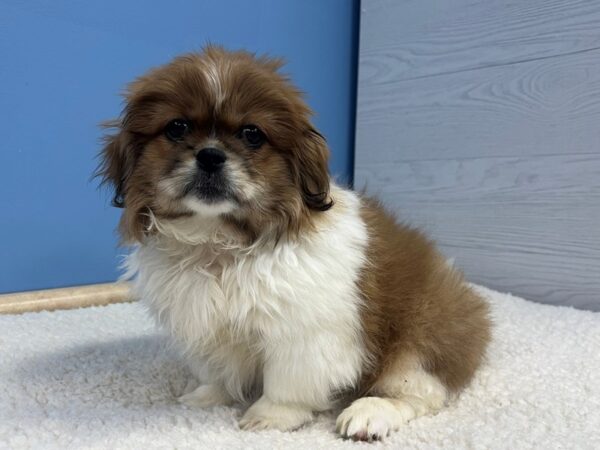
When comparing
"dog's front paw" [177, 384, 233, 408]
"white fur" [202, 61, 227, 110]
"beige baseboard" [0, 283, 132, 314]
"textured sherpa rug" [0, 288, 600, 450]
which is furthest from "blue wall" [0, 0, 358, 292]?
"white fur" [202, 61, 227, 110]

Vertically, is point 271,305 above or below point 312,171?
below

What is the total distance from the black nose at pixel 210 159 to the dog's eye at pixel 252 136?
0.23 ft

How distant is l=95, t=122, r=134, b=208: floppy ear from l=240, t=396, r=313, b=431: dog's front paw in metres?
0.51

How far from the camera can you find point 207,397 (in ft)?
4.40

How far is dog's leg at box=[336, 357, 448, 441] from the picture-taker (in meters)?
1.17

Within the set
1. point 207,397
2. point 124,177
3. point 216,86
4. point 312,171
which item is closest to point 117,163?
point 124,177

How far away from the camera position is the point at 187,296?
1.21m

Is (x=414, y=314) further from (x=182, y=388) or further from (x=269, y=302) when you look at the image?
(x=182, y=388)

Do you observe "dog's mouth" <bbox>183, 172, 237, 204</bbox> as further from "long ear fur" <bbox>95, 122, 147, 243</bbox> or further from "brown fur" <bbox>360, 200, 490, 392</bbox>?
"brown fur" <bbox>360, 200, 490, 392</bbox>

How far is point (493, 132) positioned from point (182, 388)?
154 centimetres

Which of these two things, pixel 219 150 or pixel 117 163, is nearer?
pixel 219 150

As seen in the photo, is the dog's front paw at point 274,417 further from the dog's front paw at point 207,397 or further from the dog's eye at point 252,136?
the dog's eye at point 252,136

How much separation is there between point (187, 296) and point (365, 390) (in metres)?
0.45

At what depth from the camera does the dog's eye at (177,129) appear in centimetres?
114
